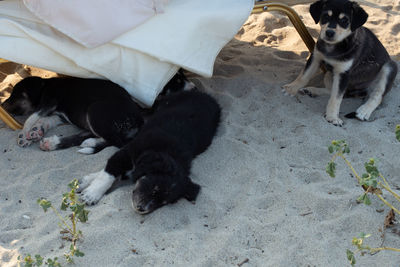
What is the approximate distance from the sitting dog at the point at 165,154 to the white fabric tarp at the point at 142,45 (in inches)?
13.2

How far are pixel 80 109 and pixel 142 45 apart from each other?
911 millimetres

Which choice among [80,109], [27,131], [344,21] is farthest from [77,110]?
[344,21]

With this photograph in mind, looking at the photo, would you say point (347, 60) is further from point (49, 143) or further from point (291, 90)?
point (49, 143)

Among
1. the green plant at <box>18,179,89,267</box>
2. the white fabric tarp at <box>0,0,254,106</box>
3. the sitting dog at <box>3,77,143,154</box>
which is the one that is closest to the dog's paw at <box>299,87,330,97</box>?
the white fabric tarp at <box>0,0,254,106</box>

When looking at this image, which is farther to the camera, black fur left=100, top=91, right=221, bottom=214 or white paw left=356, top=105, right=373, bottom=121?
white paw left=356, top=105, right=373, bottom=121

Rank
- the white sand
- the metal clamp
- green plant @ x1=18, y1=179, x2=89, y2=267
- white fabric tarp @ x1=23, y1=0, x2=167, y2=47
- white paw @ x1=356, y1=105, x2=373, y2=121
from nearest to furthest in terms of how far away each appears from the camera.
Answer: green plant @ x1=18, y1=179, x2=89, y2=267 < the white sand < white fabric tarp @ x1=23, y1=0, x2=167, y2=47 < white paw @ x1=356, y1=105, x2=373, y2=121 < the metal clamp

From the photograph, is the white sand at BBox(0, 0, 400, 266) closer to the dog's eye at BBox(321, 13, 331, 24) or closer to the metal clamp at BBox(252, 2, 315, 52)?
the metal clamp at BBox(252, 2, 315, 52)

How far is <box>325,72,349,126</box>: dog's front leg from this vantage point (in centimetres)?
493

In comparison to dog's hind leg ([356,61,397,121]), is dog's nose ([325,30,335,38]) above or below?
above

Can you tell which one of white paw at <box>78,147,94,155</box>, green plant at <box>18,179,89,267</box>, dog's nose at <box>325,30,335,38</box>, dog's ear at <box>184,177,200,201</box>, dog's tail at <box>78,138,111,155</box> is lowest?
dog's tail at <box>78,138,111,155</box>

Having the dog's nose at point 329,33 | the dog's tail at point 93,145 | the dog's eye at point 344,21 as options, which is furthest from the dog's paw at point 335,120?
the dog's tail at point 93,145

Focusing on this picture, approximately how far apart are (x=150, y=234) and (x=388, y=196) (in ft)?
6.15

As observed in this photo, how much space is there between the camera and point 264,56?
6.18 metres

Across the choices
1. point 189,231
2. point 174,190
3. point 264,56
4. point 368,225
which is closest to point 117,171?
point 174,190
